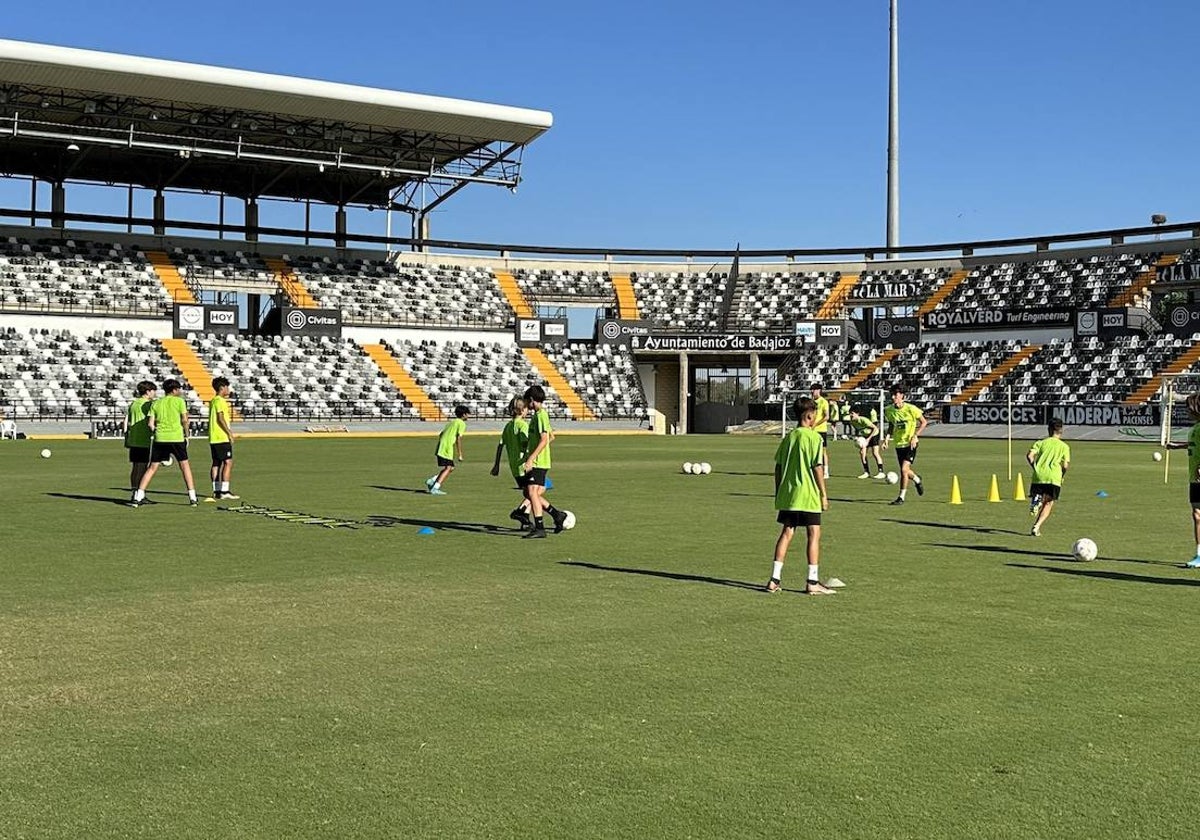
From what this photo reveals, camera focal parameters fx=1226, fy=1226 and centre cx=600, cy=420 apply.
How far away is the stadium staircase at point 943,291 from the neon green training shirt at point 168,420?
200 feet

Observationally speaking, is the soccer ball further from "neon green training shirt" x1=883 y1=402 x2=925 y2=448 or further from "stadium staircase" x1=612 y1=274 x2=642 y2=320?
"stadium staircase" x1=612 y1=274 x2=642 y2=320

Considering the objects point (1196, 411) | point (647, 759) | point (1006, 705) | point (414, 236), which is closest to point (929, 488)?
point (1196, 411)

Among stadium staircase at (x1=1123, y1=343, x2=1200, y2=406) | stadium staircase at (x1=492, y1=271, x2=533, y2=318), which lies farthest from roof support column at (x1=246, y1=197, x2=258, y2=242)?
stadium staircase at (x1=1123, y1=343, x2=1200, y2=406)

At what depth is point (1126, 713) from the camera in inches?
272

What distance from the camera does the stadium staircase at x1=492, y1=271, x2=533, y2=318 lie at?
248 ft

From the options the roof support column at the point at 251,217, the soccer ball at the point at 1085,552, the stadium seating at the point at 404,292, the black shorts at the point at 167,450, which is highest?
the roof support column at the point at 251,217

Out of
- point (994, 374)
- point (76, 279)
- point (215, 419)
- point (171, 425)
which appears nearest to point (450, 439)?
point (215, 419)

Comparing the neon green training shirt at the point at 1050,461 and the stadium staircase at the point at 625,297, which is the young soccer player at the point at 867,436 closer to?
the neon green training shirt at the point at 1050,461

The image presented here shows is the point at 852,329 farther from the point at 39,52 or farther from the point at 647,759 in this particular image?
the point at 647,759

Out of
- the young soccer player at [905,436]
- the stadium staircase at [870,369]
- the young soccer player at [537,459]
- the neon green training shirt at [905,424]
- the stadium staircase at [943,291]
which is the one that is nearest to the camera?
the young soccer player at [537,459]

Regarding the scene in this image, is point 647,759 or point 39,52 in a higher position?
point 39,52

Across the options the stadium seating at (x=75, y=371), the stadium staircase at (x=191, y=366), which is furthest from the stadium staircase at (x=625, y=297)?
the stadium seating at (x=75, y=371)

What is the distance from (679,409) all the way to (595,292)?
30.7ft

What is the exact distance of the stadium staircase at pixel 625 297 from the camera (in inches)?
3054
